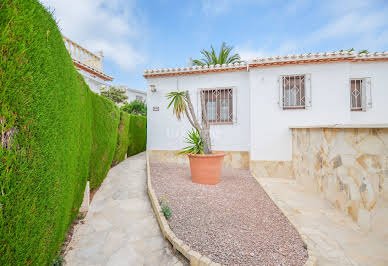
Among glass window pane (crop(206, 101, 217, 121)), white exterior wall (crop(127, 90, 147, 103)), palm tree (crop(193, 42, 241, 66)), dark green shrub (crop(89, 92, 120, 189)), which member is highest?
palm tree (crop(193, 42, 241, 66))

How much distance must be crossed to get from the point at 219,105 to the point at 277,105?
2.09m

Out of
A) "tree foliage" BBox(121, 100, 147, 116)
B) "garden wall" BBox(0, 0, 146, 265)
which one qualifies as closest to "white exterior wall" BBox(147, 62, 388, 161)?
"garden wall" BBox(0, 0, 146, 265)

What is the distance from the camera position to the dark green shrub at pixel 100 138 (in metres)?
3.69

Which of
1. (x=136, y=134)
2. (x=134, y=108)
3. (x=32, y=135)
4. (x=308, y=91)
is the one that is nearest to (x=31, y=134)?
(x=32, y=135)

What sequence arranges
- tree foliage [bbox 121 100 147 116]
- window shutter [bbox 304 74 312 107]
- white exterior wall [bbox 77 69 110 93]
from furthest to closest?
tree foliage [bbox 121 100 147 116] < white exterior wall [bbox 77 69 110 93] < window shutter [bbox 304 74 312 107]

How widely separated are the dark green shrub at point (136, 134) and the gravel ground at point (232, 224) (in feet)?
15.1

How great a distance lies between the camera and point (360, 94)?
20.7ft

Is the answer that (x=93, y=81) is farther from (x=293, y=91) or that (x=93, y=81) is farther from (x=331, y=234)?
(x=331, y=234)

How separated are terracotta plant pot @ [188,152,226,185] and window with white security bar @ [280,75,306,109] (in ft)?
10.6

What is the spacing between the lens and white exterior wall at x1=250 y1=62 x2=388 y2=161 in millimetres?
5406

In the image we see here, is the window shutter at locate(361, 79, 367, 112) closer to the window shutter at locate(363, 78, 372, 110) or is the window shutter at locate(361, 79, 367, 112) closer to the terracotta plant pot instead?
the window shutter at locate(363, 78, 372, 110)

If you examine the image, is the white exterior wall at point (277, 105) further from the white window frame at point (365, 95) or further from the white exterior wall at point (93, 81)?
the white exterior wall at point (93, 81)

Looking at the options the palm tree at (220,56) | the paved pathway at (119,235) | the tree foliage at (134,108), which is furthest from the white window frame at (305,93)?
the tree foliage at (134,108)

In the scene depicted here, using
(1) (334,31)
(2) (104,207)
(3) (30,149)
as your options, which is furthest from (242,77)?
(1) (334,31)
